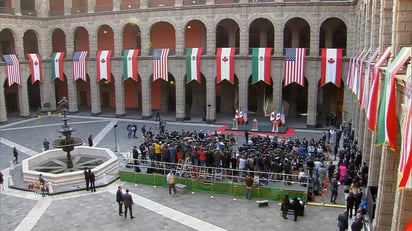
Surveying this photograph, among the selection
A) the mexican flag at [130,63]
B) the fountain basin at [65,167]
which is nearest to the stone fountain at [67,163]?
the fountain basin at [65,167]

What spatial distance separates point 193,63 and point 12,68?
759 inches

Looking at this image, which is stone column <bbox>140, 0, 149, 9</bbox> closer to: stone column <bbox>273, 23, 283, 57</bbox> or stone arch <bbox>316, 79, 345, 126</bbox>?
stone column <bbox>273, 23, 283, 57</bbox>

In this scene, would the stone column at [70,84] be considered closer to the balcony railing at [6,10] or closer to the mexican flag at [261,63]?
the balcony railing at [6,10]

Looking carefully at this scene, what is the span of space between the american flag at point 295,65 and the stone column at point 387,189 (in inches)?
875

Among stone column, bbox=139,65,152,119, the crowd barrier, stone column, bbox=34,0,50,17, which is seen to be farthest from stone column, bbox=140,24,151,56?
the crowd barrier

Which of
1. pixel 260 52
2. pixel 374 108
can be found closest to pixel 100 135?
pixel 260 52

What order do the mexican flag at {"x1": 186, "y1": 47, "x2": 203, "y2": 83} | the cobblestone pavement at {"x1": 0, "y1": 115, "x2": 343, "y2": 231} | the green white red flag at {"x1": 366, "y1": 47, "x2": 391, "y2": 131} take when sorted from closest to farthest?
the green white red flag at {"x1": 366, "y1": 47, "x2": 391, "y2": 131}, the cobblestone pavement at {"x1": 0, "y1": 115, "x2": 343, "y2": 231}, the mexican flag at {"x1": 186, "y1": 47, "x2": 203, "y2": 83}

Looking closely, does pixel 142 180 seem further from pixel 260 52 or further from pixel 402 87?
pixel 260 52

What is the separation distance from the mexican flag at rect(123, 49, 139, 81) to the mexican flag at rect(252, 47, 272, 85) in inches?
487

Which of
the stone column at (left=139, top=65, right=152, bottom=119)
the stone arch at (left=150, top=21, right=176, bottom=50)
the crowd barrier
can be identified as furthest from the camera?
the stone arch at (left=150, top=21, right=176, bottom=50)

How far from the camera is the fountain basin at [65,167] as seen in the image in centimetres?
2280

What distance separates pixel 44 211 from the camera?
63.1 feet

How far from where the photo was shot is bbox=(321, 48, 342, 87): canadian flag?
3375 cm

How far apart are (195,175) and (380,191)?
35.4 feet
